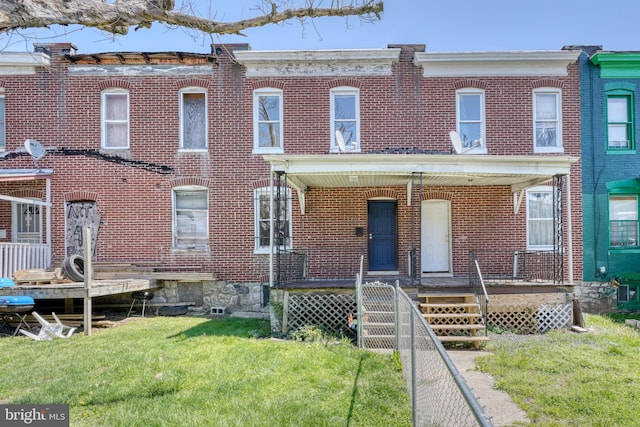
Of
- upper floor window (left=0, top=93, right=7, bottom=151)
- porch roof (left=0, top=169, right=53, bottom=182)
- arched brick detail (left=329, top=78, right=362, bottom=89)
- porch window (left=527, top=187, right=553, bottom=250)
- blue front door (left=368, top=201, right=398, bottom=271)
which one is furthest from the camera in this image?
upper floor window (left=0, top=93, right=7, bottom=151)

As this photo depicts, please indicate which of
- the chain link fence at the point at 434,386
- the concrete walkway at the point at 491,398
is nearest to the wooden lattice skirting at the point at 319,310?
the chain link fence at the point at 434,386

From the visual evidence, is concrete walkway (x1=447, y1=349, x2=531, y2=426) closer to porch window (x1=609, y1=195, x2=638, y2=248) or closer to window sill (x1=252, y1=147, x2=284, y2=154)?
window sill (x1=252, y1=147, x2=284, y2=154)

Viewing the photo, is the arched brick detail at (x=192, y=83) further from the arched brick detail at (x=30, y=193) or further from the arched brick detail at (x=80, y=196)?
the arched brick detail at (x=30, y=193)

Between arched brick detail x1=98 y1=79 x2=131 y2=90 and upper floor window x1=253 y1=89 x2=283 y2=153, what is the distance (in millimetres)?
4025

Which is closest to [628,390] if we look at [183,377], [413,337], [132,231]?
[413,337]

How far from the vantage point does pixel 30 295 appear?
9547mm

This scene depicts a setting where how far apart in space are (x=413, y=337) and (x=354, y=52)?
408 inches

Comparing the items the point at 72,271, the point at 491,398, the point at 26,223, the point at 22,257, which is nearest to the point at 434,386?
the point at 491,398

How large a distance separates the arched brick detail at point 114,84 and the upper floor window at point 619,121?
1500 cm

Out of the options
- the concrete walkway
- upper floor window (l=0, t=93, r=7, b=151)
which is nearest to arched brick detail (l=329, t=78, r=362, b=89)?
the concrete walkway

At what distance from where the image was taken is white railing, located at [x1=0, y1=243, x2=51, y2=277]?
1047 cm

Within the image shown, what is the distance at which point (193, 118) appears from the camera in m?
12.8

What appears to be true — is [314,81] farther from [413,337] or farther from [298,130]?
[413,337]

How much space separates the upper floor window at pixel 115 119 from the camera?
12727 millimetres
